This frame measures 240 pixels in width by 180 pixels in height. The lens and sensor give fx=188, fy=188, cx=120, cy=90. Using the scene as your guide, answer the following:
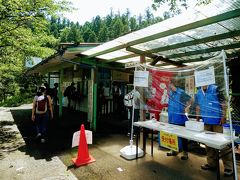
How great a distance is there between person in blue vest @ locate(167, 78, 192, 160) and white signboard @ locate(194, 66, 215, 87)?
815 millimetres

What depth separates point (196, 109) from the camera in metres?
4.04

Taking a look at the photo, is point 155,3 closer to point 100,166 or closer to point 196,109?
point 196,109

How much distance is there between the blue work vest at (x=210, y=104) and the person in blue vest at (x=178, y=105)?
11.2 inches

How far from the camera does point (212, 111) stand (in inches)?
147

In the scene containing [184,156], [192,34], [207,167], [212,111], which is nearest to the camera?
[212,111]

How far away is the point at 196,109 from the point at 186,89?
599 millimetres

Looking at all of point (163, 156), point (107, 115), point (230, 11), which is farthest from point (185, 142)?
point (107, 115)

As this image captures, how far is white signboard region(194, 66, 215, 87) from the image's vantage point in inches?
132

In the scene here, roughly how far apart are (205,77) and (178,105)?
1377 millimetres

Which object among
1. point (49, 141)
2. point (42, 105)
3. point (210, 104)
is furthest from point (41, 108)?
point (210, 104)

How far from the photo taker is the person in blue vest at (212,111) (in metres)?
3.64

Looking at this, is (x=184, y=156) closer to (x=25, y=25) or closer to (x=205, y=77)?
(x=205, y=77)

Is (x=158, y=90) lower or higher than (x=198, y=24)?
lower

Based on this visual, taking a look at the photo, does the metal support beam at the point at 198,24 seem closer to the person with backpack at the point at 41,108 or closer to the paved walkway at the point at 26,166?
the person with backpack at the point at 41,108
